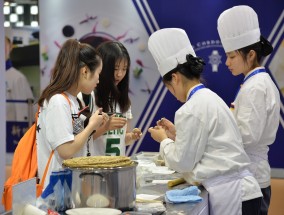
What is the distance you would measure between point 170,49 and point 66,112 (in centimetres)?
54

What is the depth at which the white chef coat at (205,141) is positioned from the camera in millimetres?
2119

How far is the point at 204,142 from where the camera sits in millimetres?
2135

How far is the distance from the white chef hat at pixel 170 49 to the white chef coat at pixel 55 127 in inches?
17.9

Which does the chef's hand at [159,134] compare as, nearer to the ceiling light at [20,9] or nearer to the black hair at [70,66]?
the black hair at [70,66]

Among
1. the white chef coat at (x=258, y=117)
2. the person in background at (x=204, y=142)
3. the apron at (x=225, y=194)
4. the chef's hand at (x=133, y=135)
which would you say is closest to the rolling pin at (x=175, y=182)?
the person in background at (x=204, y=142)

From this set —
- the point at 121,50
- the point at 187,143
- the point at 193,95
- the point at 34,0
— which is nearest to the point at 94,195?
the point at 187,143

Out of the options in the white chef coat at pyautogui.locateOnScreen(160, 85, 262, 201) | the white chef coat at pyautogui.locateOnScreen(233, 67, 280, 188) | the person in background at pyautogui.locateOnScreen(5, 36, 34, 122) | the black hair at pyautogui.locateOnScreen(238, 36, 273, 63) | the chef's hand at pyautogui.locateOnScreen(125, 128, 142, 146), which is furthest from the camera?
the person in background at pyautogui.locateOnScreen(5, 36, 34, 122)

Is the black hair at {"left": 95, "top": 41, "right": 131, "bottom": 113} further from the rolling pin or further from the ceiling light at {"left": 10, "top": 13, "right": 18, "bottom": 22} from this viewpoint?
the ceiling light at {"left": 10, "top": 13, "right": 18, "bottom": 22}

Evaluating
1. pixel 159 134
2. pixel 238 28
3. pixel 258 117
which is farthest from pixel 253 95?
pixel 159 134

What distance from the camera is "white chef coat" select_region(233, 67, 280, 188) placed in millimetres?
2568

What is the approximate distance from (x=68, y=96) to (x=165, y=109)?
9.61 feet

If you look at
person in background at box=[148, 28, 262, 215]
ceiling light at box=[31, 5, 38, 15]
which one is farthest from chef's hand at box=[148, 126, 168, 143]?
ceiling light at box=[31, 5, 38, 15]

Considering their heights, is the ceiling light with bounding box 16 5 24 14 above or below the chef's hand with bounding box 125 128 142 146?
above

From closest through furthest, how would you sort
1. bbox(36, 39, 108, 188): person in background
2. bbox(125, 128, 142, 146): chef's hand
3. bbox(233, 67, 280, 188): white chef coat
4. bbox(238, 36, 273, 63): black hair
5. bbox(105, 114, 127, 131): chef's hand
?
1. bbox(36, 39, 108, 188): person in background
2. bbox(233, 67, 280, 188): white chef coat
3. bbox(105, 114, 127, 131): chef's hand
4. bbox(238, 36, 273, 63): black hair
5. bbox(125, 128, 142, 146): chef's hand
